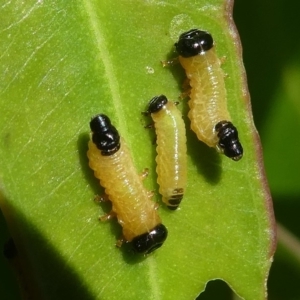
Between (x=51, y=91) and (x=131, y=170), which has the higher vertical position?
(x=51, y=91)

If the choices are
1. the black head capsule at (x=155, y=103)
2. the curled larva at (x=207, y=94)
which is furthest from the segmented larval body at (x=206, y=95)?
the black head capsule at (x=155, y=103)

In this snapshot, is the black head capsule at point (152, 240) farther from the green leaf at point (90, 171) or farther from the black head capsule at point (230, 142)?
the black head capsule at point (230, 142)

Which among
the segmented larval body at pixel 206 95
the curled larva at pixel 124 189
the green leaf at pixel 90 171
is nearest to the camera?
the green leaf at pixel 90 171

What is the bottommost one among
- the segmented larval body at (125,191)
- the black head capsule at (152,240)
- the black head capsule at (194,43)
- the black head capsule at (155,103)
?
the black head capsule at (152,240)

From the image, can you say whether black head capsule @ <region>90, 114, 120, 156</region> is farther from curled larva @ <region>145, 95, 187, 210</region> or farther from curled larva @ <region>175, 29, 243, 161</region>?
curled larva @ <region>175, 29, 243, 161</region>

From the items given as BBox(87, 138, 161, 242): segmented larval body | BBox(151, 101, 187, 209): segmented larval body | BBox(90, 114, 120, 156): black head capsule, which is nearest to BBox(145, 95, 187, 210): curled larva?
BBox(151, 101, 187, 209): segmented larval body

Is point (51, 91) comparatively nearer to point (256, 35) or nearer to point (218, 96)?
point (218, 96)

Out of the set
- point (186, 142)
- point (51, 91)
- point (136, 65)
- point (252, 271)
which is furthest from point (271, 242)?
point (51, 91)
